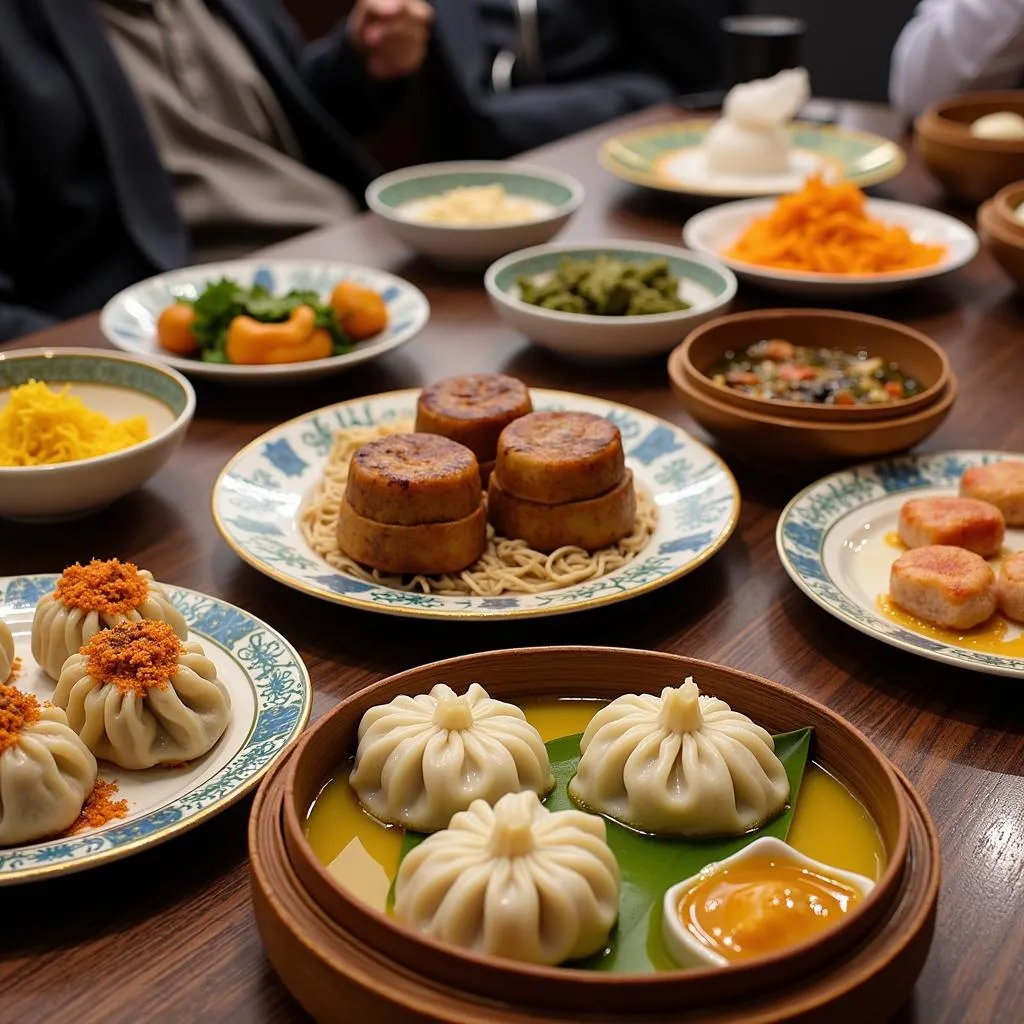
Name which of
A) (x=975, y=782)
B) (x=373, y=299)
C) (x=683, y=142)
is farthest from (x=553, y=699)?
(x=683, y=142)

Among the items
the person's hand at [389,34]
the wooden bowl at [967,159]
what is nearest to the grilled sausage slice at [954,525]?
the wooden bowl at [967,159]

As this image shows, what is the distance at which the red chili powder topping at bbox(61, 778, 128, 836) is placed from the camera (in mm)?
1131

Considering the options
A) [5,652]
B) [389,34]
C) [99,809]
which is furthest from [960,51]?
[99,809]

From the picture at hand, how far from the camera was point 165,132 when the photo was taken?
358 centimetres

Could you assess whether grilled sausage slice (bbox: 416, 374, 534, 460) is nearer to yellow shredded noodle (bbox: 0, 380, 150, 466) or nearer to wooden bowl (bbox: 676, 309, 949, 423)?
wooden bowl (bbox: 676, 309, 949, 423)

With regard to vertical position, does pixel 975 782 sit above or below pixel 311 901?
below

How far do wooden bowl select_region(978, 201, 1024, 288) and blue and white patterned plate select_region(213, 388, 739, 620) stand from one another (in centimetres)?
108

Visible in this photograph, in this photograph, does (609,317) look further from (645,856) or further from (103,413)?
(645,856)

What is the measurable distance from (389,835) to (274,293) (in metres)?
1.65

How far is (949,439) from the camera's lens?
2.05 meters

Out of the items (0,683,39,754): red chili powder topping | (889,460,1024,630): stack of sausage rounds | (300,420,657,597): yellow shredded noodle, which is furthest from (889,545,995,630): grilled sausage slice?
(0,683,39,754): red chili powder topping

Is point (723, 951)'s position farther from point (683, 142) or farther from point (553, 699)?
point (683, 142)

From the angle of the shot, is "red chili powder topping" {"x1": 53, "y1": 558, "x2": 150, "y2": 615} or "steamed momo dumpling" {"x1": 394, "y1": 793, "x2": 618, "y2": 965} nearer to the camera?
"steamed momo dumpling" {"x1": 394, "y1": 793, "x2": 618, "y2": 965}

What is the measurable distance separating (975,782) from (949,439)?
0.92 m
